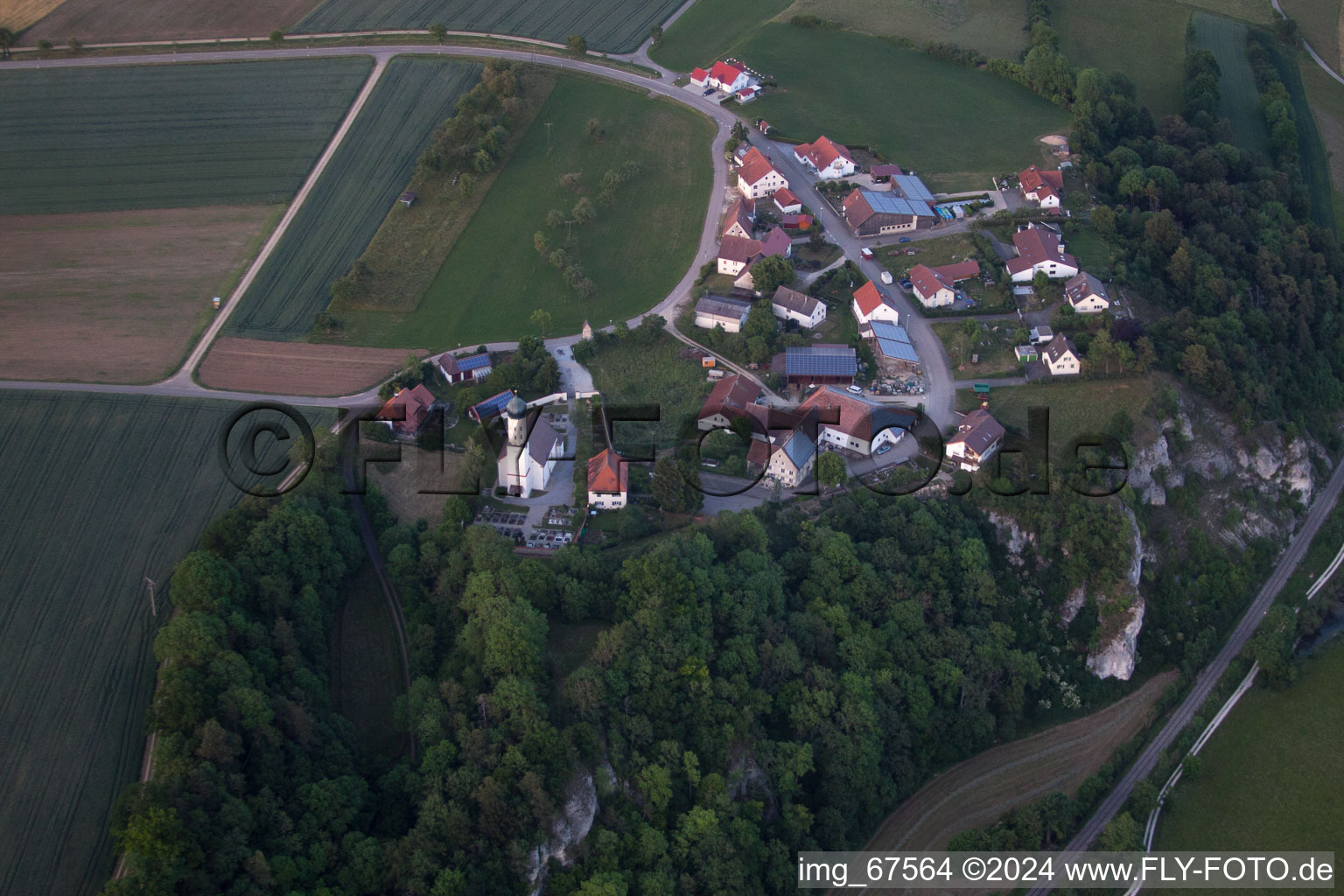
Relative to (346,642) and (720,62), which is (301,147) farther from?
(346,642)

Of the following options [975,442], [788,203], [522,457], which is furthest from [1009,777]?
[788,203]

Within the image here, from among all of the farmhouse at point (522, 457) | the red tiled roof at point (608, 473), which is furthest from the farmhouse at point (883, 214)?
the farmhouse at point (522, 457)

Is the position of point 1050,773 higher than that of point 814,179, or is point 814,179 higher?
point 814,179

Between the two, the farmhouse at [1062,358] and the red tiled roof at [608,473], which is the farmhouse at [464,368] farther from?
the farmhouse at [1062,358]

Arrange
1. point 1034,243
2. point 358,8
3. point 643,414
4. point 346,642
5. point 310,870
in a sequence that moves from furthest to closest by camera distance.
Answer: point 358,8, point 1034,243, point 643,414, point 346,642, point 310,870

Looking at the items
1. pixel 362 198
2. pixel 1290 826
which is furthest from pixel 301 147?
pixel 1290 826

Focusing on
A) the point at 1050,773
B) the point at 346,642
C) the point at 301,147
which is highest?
the point at 301,147

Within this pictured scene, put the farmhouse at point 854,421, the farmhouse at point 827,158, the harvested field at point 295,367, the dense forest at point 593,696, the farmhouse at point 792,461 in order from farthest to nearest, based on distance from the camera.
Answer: the farmhouse at point 827,158 < the harvested field at point 295,367 < the farmhouse at point 854,421 < the farmhouse at point 792,461 < the dense forest at point 593,696
